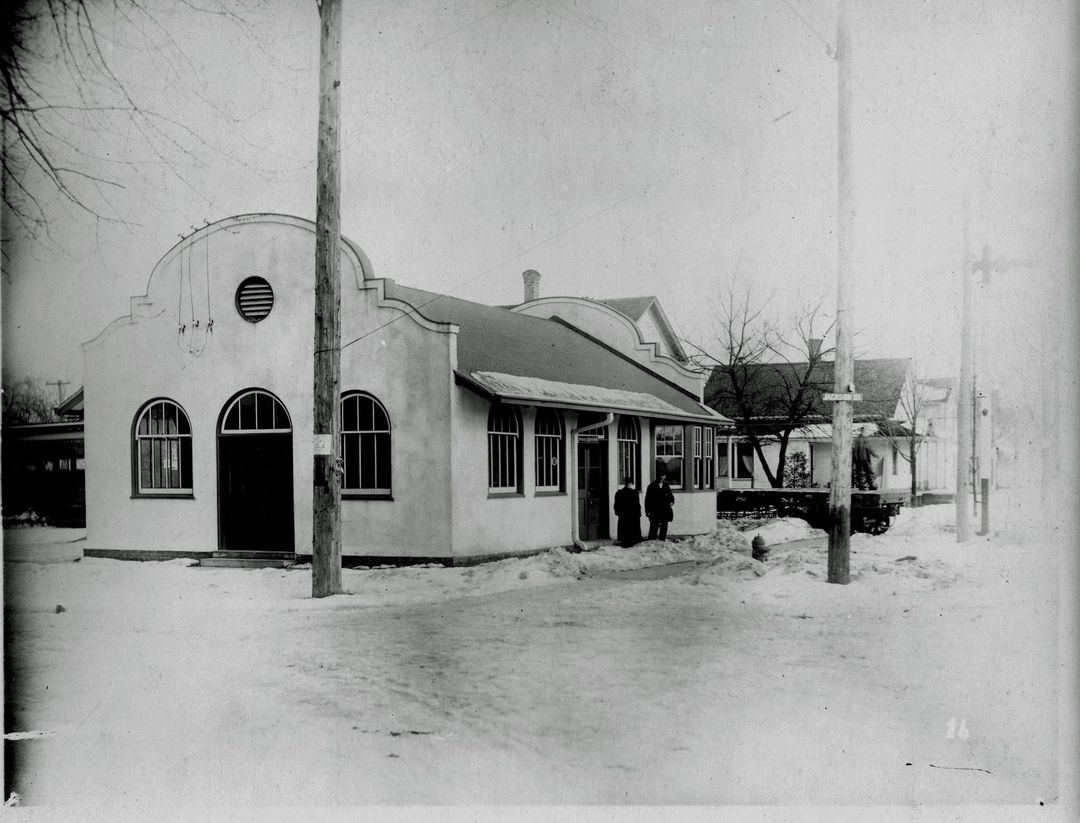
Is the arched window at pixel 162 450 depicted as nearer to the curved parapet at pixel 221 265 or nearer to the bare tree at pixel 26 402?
the curved parapet at pixel 221 265

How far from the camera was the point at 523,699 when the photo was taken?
19.3 feet

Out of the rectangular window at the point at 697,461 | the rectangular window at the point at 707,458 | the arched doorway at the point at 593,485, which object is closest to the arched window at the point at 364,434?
the arched doorway at the point at 593,485

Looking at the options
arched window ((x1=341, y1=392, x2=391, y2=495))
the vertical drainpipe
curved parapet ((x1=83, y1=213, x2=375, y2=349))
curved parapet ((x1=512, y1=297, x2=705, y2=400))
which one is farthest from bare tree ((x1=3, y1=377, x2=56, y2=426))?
curved parapet ((x1=512, y1=297, x2=705, y2=400))

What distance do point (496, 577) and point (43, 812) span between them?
5581 mm

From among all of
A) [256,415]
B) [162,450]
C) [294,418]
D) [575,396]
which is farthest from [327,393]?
[575,396]

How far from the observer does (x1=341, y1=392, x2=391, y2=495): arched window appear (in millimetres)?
11367

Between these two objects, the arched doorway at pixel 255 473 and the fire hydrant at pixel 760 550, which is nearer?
the arched doorway at pixel 255 473

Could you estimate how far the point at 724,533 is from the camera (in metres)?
16.5

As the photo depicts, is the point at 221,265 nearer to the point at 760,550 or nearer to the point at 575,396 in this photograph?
the point at 575,396

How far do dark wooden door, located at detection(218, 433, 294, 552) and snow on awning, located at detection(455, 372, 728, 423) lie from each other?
2.57 meters

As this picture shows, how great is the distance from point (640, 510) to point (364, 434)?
6.29 meters

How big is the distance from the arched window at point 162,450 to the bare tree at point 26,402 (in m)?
3.08

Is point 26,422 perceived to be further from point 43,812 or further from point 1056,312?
point 1056,312

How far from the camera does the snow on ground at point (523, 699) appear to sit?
5.28 metres
